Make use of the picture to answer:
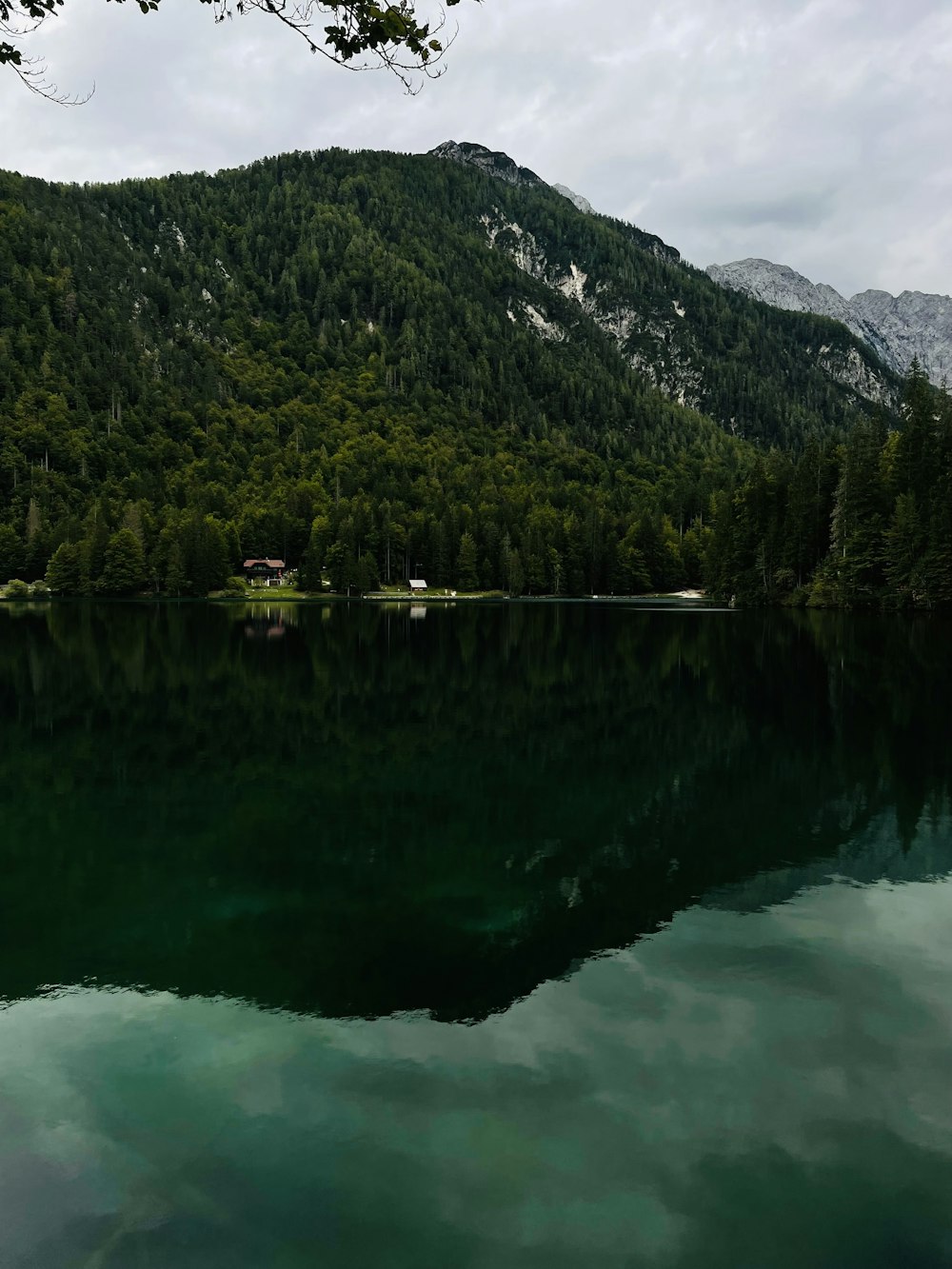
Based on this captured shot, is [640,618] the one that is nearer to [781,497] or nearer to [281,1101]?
[781,497]

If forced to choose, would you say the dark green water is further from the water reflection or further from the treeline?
the treeline

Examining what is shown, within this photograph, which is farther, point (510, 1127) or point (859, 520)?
point (859, 520)

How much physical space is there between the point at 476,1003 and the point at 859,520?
100574 millimetres

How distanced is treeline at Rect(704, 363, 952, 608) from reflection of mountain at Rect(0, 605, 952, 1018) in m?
53.7

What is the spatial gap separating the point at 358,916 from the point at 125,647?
4609 centimetres

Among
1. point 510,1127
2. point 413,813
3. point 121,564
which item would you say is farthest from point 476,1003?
point 121,564

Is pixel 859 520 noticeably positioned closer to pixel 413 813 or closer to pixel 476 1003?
pixel 413 813

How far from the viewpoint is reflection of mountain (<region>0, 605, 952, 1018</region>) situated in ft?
37.6

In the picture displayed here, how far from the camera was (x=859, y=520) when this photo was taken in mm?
97188

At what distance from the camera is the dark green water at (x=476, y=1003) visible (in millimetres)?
6637

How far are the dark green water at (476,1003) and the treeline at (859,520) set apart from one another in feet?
236

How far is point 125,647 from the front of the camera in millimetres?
53219

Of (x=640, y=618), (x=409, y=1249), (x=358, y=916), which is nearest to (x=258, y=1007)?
(x=358, y=916)

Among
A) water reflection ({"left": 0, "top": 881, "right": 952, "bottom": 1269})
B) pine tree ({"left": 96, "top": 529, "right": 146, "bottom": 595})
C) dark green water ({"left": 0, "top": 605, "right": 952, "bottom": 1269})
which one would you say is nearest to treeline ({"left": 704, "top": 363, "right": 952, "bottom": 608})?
dark green water ({"left": 0, "top": 605, "right": 952, "bottom": 1269})
